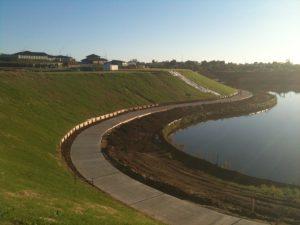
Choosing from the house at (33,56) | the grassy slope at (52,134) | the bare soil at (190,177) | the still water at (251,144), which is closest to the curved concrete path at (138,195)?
the bare soil at (190,177)

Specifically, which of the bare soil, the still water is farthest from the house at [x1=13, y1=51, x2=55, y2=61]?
the bare soil

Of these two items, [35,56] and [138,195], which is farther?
[35,56]

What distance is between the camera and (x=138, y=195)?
84.4 ft

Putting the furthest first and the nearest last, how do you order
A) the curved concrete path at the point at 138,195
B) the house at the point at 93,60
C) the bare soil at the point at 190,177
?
the house at the point at 93,60, the bare soil at the point at 190,177, the curved concrete path at the point at 138,195

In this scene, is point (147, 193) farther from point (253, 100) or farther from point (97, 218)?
point (253, 100)

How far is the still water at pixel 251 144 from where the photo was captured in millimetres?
35969

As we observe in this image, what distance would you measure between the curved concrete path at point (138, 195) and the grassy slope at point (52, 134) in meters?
1.47

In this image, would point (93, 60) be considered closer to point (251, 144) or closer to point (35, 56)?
point (35, 56)

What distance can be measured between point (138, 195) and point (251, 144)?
24.1 m

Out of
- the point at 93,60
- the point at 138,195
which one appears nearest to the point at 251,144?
the point at 138,195

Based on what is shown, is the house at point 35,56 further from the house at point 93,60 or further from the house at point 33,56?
the house at point 93,60

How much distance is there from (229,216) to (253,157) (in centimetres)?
→ 1798

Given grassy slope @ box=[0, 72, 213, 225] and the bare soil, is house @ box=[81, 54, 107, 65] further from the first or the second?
the bare soil

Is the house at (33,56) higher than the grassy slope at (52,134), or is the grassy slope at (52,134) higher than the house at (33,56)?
the house at (33,56)
